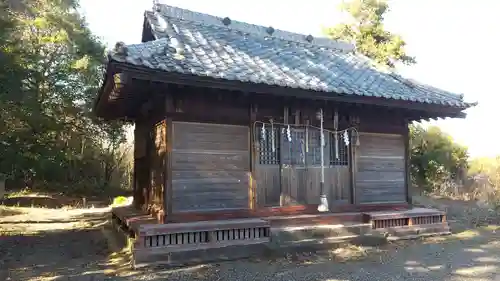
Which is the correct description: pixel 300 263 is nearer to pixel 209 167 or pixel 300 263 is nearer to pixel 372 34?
pixel 209 167

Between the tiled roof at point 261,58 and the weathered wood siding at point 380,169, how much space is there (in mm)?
1285

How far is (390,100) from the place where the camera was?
7.86 meters

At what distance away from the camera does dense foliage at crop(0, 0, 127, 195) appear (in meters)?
10.1

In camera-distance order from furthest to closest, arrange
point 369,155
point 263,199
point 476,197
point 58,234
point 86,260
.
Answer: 1. point 476,197
2. point 58,234
3. point 369,155
4. point 263,199
5. point 86,260

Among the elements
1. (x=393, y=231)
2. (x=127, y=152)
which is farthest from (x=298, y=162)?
(x=127, y=152)

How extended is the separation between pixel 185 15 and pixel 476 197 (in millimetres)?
16195

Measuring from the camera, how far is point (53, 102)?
17078 mm

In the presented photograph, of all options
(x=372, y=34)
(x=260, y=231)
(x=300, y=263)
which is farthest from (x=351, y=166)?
(x=372, y=34)

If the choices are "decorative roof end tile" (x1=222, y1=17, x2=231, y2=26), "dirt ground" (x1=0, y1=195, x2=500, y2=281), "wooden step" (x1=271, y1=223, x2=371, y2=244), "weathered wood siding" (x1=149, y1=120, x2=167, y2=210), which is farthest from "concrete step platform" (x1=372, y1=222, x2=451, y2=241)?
"decorative roof end tile" (x1=222, y1=17, x2=231, y2=26)

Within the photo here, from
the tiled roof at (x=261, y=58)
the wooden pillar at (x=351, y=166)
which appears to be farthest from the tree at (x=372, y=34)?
the wooden pillar at (x=351, y=166)

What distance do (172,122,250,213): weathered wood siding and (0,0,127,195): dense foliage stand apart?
462cm

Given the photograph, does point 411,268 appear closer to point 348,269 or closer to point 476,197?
point 348,269

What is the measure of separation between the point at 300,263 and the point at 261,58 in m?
4.35

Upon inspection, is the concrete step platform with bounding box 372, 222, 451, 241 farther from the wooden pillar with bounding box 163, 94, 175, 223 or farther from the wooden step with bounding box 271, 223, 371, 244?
the wooden pillar with bounding box 163, 94, 175, 223
